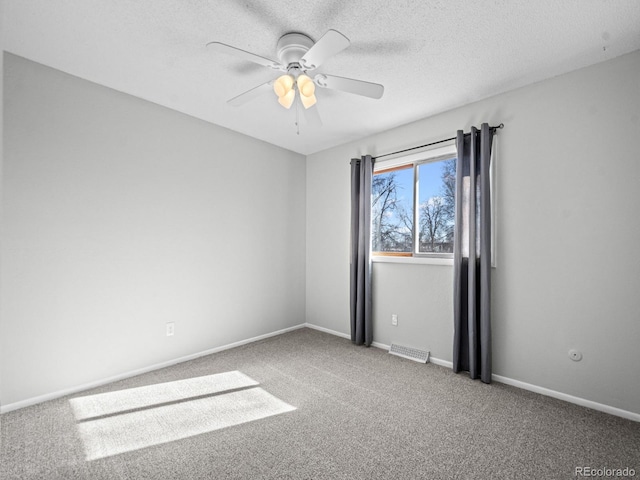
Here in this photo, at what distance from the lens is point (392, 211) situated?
3.68m

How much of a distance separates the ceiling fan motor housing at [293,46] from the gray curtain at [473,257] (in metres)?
1.58

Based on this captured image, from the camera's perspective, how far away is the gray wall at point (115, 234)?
7.55 feet

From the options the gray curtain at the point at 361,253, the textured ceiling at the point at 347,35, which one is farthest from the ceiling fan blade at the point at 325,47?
the gray curtain at the point at 361,253

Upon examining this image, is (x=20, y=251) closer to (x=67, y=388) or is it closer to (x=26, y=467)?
(x=67, y=388)

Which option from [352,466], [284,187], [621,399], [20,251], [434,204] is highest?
[284,187]

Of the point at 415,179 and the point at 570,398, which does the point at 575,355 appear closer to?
the point at 570,398

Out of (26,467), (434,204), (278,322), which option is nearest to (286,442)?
(26,467)

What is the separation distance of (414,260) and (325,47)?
219cm

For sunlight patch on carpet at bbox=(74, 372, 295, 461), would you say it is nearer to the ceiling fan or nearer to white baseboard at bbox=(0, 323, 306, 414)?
white baseboard at bbox=(0, 323, 306, 414)

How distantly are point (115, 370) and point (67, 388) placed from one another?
0.33 meters

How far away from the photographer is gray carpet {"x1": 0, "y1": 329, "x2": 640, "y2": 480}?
174 centimetres

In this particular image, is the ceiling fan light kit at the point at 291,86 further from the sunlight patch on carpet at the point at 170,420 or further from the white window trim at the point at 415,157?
the sunlight patch on carpet at the point at 170,420

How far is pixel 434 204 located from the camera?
10.9ft

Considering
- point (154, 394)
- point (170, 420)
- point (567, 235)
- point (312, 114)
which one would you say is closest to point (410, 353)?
point (567, 235)
